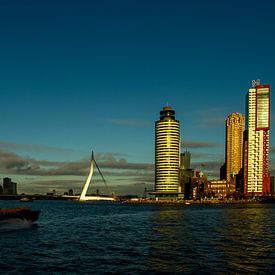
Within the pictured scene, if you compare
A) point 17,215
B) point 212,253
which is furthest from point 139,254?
point 17,215

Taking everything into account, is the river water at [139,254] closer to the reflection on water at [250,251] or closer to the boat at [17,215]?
the reflection on water at [250,251]

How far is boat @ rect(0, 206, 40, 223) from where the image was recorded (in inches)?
3536

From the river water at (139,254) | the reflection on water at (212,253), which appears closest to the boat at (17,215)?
the river water at (139,254)

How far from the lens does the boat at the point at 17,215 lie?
8981 centimetres

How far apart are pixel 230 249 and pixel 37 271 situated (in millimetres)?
26740

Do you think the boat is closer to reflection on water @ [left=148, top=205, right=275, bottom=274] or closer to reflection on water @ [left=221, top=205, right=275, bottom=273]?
reflection on water @ [left=148, top=205, right=275, bottom=274]

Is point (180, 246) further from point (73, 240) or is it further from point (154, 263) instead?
point (73, 240)

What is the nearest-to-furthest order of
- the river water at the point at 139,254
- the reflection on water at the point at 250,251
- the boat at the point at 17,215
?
the river water at the point at 139,254 < the reflection on water at the point at 250,251 < the boat at the point at 17,215

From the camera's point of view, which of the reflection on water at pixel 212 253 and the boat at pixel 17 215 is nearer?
the reflection on water at pixel 212 253

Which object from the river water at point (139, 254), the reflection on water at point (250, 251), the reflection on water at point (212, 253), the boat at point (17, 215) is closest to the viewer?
the river water at point (139, 254)

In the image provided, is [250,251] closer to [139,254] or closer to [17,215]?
[139,254]

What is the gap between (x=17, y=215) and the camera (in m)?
93.2

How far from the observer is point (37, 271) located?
141ft

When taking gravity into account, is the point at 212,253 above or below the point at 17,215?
below
